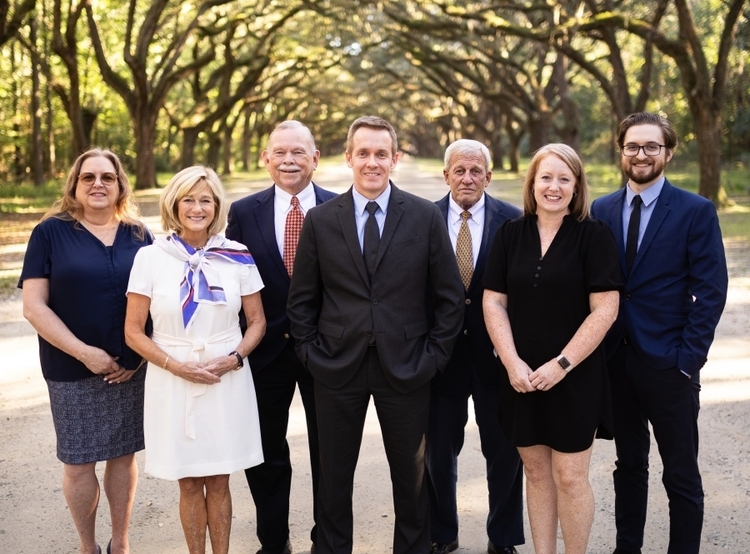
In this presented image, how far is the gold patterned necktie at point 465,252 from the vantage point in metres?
4.34

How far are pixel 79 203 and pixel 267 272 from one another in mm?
991

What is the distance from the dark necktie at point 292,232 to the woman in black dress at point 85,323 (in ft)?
2.51

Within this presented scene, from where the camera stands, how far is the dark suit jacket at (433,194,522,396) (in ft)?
13.9

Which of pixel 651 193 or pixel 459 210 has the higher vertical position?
pixel 651 193

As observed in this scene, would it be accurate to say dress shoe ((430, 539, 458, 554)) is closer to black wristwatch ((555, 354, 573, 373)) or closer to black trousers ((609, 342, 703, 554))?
black trousers ((609, 342, 703, 554))

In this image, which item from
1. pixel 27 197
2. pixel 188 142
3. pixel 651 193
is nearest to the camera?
pixel 651 193

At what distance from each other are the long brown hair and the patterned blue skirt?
0.81 metres

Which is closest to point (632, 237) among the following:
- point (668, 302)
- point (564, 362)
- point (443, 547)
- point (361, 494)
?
point (668, 302)

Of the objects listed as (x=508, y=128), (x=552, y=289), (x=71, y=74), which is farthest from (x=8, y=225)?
(x=508, y=128)

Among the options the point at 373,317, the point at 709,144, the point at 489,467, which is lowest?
the point at 489,467

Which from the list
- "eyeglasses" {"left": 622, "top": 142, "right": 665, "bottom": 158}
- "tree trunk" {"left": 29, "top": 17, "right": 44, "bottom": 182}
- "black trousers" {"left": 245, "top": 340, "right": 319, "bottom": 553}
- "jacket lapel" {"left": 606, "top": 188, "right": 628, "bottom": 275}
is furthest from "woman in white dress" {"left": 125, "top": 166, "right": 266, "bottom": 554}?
"tree trunk" {"left": 29, "top": 17, "right": 44, "bottom": 182}

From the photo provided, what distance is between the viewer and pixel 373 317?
3.69m

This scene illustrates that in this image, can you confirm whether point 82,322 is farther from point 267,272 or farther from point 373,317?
point 373,317

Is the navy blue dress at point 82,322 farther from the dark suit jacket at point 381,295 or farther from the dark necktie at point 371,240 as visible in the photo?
the dark necktie at point 371,240
